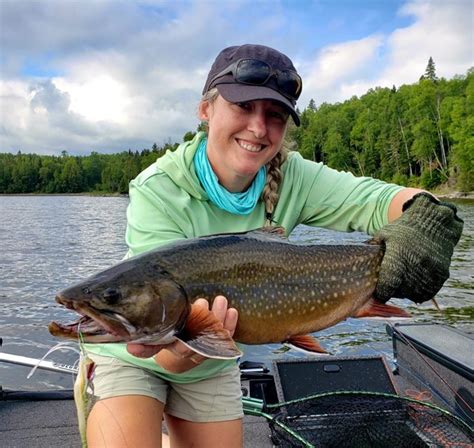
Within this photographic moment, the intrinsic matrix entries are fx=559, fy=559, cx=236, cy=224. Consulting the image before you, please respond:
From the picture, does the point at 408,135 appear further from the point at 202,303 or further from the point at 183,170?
the point at 202,303

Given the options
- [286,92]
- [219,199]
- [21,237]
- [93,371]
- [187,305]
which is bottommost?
[21,237]

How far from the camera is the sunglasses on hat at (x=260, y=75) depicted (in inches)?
135

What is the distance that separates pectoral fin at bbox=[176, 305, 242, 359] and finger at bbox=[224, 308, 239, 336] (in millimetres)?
101

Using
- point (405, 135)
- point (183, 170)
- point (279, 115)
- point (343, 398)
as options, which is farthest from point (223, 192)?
point (405, 135)

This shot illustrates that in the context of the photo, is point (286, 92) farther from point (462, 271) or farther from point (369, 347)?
point (462, 271)

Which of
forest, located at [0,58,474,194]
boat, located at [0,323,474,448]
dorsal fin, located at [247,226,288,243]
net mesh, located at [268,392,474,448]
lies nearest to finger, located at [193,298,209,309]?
dorsal fin, located at [247,226,288,243]

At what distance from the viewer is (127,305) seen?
2.66 m

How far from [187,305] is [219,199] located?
3.36 feet

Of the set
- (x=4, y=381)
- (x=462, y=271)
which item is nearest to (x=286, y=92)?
(x=4, y=381)

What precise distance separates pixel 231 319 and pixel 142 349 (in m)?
0.48

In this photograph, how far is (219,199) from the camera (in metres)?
3.67

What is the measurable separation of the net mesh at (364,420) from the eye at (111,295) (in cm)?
220

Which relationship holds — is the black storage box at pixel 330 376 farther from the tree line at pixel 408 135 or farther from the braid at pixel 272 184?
the tree line at pixel 408 135

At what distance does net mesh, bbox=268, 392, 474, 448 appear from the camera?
441 centimetres
